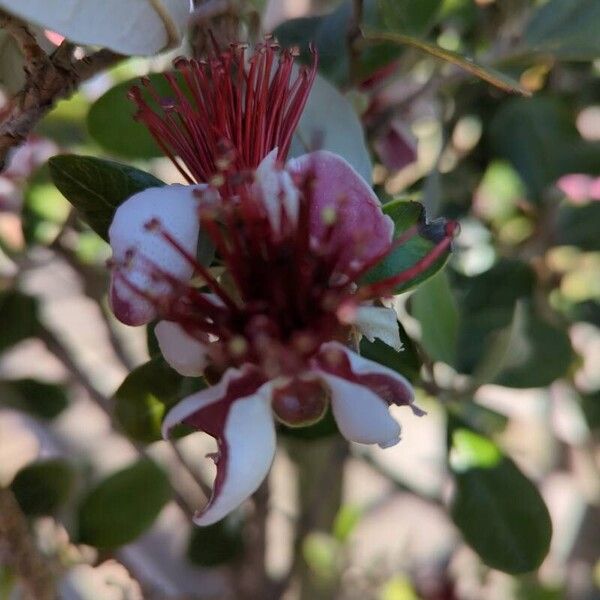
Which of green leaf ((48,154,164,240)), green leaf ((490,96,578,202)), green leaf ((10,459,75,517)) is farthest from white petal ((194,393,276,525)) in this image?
green leaf ((490,96,578,202))

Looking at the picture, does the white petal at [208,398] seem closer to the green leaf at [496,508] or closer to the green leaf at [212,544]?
the green leaf at [496,508]

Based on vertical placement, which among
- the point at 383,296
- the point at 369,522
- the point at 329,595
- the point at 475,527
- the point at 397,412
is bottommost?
the point at 369,522

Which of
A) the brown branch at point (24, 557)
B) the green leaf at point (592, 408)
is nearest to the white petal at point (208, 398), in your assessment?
the brown branch at point (24, 557)

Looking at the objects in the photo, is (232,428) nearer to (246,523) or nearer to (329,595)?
(246,523)

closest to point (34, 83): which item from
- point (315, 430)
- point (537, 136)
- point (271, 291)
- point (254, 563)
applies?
point (271, 291)

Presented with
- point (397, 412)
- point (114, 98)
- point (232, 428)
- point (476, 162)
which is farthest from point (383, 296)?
point (397, 412)

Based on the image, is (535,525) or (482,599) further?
(482,599)

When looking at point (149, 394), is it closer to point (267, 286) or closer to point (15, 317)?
point (267, 286)

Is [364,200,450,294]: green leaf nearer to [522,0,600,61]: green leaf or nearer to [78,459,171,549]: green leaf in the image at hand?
[522,0,600,61]: green leaf
